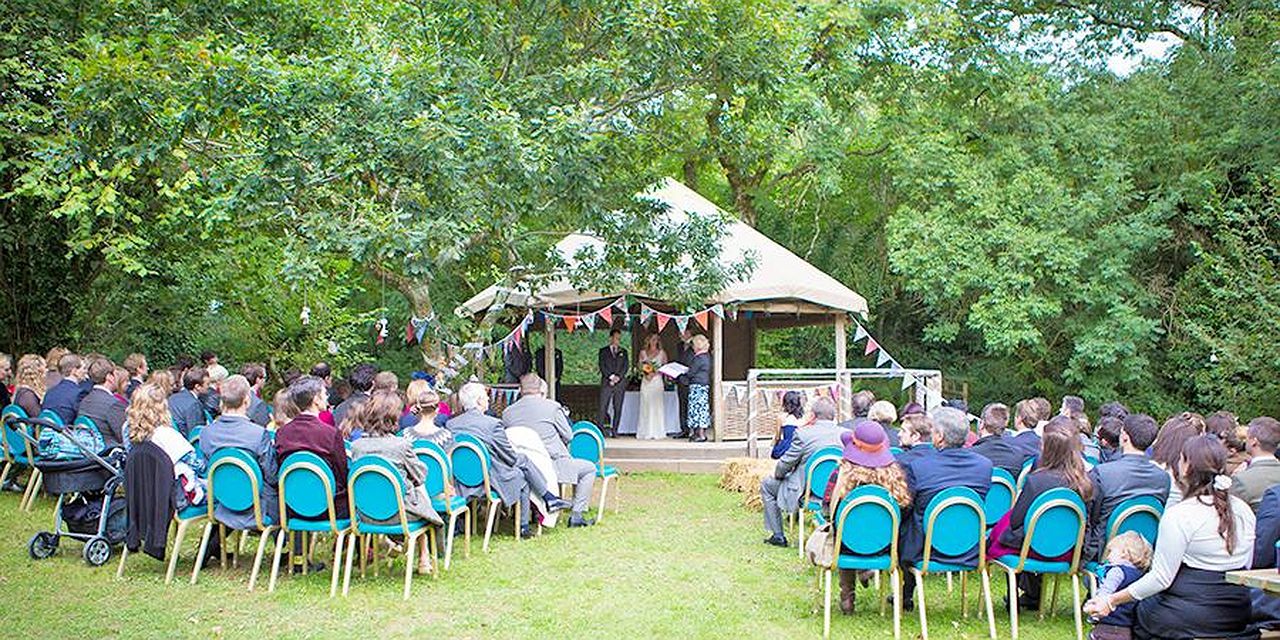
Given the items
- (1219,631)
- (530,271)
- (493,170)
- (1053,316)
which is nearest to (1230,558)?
(1219,631)

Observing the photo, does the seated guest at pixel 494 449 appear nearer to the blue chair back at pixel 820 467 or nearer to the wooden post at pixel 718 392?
the blue chair back at pixel 820 467

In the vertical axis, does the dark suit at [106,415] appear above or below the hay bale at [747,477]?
above

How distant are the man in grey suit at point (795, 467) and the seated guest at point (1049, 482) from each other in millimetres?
2179

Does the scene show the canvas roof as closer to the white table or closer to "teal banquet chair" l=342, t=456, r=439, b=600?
the white table

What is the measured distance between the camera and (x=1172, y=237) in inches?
768

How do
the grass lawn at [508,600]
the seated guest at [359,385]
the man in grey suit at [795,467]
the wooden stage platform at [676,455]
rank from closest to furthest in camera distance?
the grass lawn at [508,600], the man in grey suit at [795,467], the seated guest at [359,385], the wooden stage platform at [676,455]

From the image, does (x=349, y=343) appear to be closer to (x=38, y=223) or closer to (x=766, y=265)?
(x=38, y=223)

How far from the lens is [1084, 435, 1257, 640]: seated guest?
17.3ft

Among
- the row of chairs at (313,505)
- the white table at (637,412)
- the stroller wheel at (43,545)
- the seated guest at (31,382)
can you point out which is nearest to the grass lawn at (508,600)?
the stroller wheel at (43,545)

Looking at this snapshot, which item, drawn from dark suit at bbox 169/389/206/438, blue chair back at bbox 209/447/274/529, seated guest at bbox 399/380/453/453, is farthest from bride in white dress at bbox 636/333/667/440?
blue chair back at bbox 209/447/274/529

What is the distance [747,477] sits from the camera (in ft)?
40.4

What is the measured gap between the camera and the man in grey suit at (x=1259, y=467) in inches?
240

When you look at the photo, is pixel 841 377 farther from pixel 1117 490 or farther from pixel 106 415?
pixel 106 415

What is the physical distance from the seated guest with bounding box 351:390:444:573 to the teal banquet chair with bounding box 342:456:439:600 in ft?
0.17
